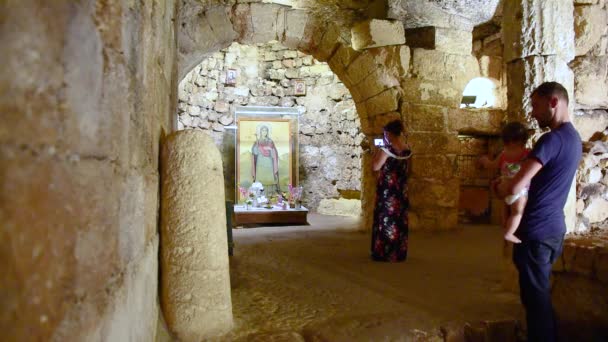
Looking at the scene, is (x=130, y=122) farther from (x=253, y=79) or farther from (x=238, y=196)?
(x=253, y=79)

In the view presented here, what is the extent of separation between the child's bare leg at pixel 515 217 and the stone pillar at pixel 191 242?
143cm

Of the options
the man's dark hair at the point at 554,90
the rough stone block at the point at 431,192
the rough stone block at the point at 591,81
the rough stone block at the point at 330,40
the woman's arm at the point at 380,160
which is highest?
the rough stone block at the point at 330,40

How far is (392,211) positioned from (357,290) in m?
1.18

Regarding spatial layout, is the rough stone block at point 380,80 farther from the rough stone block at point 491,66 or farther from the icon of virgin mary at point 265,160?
the icon of virgin mary at point 265,160

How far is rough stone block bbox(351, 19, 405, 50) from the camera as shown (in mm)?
5367

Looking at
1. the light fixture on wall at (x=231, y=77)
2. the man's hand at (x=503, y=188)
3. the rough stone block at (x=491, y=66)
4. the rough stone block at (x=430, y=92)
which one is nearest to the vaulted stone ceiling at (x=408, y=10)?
the rough stone block at (x=430, y=92)

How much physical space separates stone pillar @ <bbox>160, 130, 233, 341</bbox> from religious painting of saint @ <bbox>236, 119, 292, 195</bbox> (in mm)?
6578

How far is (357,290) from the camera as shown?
292 centimetres

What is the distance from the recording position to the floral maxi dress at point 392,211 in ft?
12.8

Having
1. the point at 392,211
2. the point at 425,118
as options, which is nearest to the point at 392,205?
the point at 392,211

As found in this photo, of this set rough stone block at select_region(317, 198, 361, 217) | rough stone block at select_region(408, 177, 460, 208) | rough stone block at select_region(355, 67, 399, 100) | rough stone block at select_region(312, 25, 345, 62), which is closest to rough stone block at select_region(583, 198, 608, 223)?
rough stone block at select_region(408, 177, 460, 208)

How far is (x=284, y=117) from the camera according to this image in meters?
9.05

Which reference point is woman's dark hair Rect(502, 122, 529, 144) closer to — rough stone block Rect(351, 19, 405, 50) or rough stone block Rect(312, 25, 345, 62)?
rough stone block Rect(351, 19, 405, 50)

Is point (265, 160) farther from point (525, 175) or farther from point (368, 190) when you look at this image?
point (525, 175)
